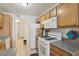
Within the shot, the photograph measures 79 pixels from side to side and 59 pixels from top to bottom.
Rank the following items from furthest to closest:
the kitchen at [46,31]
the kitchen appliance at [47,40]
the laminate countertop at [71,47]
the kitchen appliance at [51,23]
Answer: the kitchen appliance at [51,23]
the kitchen appliance at [47,40]
the kitchen at [46,31]
the laminate countertop at [71,47]

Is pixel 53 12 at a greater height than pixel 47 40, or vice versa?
pixel 53 12

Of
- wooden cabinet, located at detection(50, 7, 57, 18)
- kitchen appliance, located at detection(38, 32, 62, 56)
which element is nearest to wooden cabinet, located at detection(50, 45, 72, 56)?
kitchen appliance, located at detection(38, 32, 62, 56)

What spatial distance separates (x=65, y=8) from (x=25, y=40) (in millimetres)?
1052

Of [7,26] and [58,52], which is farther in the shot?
[7,26]

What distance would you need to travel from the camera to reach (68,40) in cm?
171

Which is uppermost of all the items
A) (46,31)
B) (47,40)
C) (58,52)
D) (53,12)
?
(53,12)

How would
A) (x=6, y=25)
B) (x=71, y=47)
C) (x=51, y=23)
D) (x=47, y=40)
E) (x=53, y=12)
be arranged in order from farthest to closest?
(x=53, y=12)
(x=51, y=23)
(x=47, y=40)
(x=6, y=25)
(x=71, y=47)

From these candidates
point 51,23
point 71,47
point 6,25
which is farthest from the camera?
point 51,23

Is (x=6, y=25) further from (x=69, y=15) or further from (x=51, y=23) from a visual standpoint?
(x=69, y=15)

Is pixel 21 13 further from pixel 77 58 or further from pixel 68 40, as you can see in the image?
pixel 77 58

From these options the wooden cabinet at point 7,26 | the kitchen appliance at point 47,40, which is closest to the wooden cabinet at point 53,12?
the kitchen appliance at point 47,40

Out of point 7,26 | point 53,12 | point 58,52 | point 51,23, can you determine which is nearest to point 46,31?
point 51,23

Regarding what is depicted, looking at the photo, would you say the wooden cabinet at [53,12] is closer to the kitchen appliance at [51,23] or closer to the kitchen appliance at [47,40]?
the kitchen appliance at [51,23]

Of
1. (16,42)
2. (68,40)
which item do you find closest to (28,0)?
(16,42)
